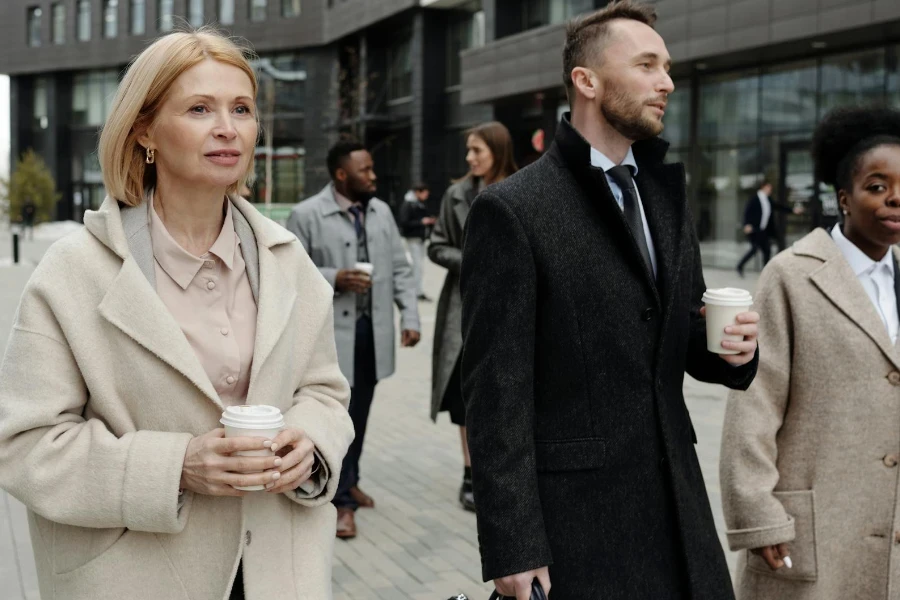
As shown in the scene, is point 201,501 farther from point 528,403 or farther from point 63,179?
point 63,179

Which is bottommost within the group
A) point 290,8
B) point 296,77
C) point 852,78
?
point 852,78

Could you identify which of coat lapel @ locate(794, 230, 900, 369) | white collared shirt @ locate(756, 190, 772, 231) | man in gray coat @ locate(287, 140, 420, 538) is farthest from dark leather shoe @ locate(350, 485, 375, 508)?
white collared shirt @ locate(756, 190, 772, 231)

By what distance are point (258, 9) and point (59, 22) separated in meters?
17.2

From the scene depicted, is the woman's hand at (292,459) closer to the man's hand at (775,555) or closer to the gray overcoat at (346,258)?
the man's hand at (775,555)

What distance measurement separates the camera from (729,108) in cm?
2406

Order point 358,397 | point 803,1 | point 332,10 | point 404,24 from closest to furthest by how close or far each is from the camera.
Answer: point 358,397
point 803,1
point 404,24
point 332,10

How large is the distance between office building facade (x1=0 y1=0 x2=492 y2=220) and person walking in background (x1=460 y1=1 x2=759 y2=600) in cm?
2191

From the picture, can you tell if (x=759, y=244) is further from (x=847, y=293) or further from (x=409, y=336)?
(x=847, y=293)

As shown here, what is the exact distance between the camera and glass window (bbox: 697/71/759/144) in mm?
23328

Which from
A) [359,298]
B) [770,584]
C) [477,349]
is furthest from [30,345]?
[359,298]

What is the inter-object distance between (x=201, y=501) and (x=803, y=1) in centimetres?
1949

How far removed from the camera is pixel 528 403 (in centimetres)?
260

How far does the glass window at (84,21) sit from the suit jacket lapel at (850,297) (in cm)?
6682

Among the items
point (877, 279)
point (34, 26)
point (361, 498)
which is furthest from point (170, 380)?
point (34, 26)
